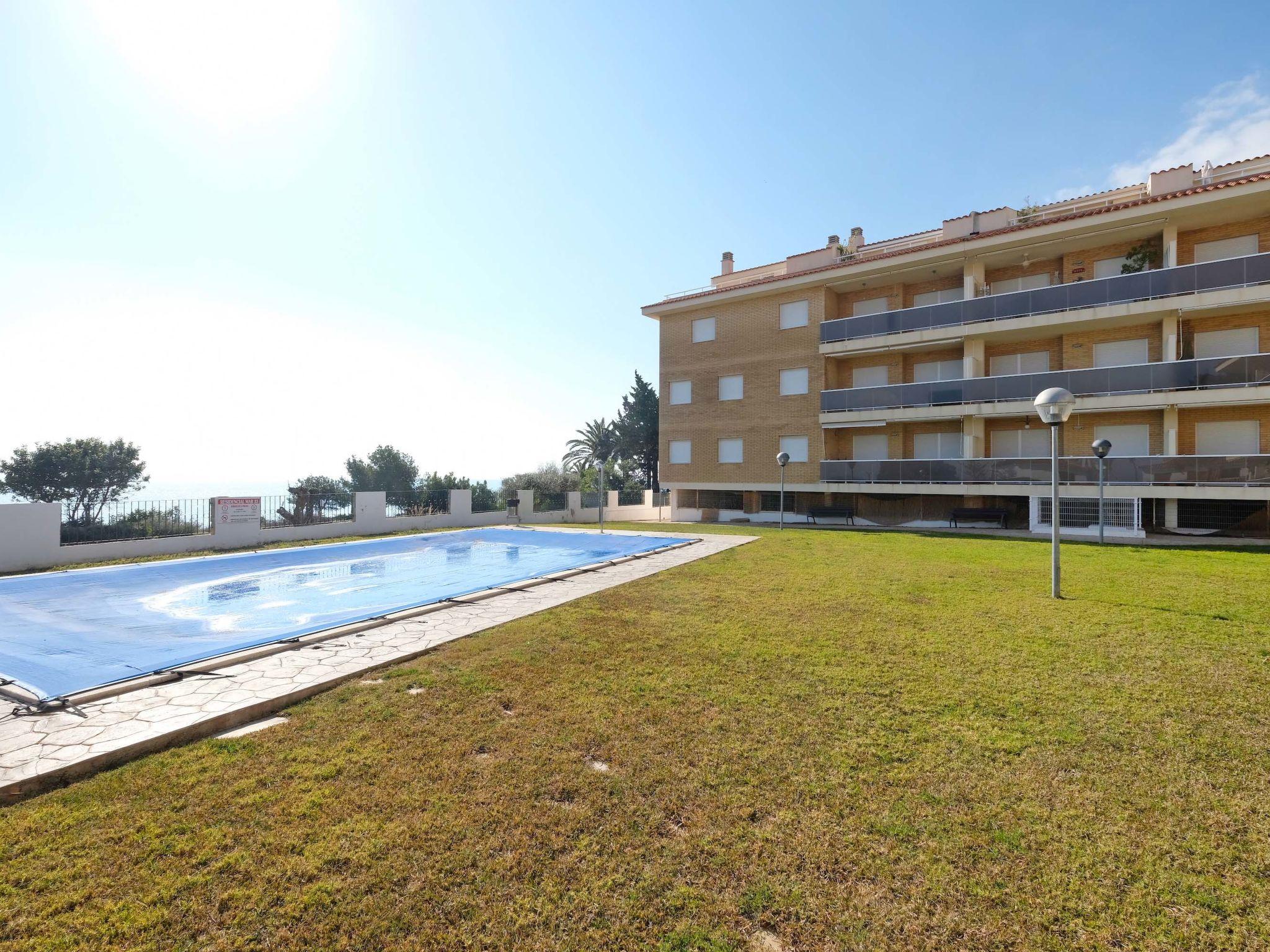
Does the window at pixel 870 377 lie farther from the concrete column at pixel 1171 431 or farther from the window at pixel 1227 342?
the window at pixel 1227 342

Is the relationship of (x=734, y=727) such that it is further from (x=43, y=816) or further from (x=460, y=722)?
(x=43, y=816)

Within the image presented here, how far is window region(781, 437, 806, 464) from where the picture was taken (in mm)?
24328

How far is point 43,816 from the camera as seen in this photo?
3000 millimetres

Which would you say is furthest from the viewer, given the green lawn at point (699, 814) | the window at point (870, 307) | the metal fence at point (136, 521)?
the window at point (870, 307)

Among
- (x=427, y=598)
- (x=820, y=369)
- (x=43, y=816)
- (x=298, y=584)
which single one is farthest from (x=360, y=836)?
(x=820, y=369)

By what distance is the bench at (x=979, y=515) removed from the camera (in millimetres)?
20047

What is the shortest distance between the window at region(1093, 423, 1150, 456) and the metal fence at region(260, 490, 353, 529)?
26.5m

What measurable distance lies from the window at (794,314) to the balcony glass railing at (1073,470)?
652 cm

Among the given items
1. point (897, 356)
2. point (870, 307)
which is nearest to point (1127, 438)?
point (897, 356)

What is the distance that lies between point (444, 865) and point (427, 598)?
6.58 m

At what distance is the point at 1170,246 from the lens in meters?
18.0

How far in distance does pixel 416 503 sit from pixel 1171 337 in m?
27.1

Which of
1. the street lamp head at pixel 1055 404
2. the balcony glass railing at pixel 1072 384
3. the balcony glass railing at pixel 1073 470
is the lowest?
the balcony glass railing at pixel 1073 470

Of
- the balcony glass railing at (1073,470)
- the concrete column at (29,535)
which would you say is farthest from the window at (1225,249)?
the concrete column at (29,535)
